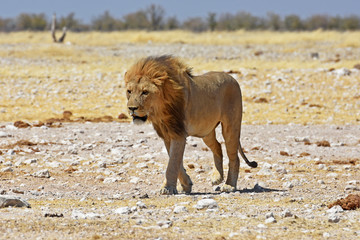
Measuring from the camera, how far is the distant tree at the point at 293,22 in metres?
71.6

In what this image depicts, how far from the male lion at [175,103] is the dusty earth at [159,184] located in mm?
525

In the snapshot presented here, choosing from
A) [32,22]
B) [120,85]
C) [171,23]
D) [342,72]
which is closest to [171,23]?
[171,23]

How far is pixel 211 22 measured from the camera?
70.1m

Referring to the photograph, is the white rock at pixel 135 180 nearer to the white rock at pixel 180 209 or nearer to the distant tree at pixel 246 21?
the white rock at pixel 180 209

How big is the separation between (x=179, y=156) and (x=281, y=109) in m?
10.5

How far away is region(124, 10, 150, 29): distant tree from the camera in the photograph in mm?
71125

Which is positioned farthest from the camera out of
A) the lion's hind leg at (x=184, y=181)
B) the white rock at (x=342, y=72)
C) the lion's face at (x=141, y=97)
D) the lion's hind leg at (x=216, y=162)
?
the white rock at (x=342, y=72)

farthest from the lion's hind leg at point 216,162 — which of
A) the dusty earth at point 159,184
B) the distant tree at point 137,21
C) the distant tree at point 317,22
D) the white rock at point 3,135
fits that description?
the distant tree at point 317,22

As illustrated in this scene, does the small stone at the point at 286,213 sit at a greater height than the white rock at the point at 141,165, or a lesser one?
greater

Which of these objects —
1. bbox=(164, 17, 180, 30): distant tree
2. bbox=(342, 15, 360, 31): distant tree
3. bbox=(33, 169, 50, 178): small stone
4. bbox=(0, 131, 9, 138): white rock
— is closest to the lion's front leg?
bbox=(33, 169, 50, 178): small stone

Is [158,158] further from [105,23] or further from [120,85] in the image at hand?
[105,23]

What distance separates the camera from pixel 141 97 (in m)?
8.04

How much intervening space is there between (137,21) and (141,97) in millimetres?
67161

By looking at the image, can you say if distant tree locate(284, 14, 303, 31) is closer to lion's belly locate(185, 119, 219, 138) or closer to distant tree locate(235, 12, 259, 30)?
distant tree locate(235, 12, 259, 30)
